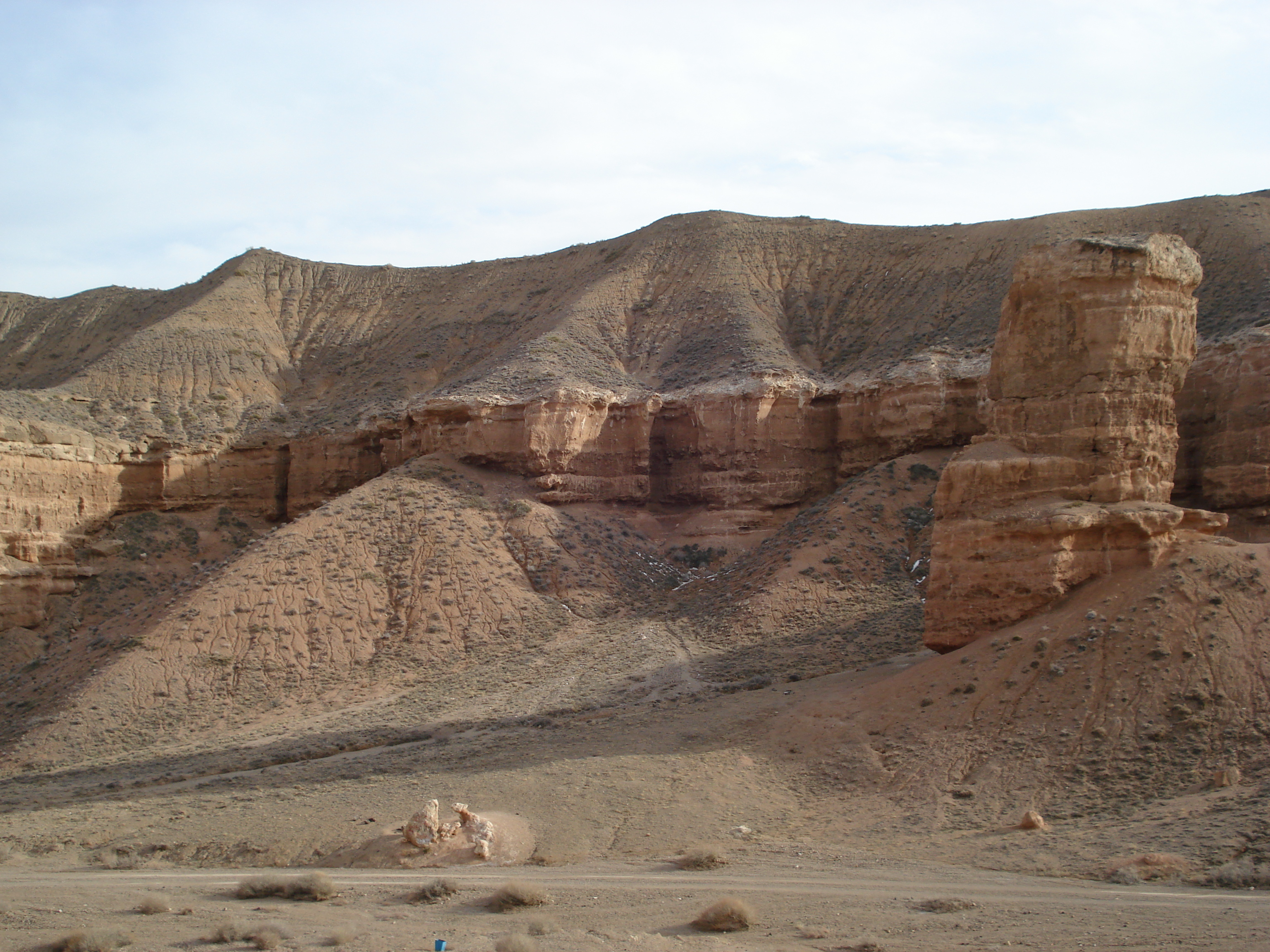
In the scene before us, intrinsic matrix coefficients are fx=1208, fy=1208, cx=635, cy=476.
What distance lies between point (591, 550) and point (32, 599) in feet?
61.9

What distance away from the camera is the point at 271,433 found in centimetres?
4978

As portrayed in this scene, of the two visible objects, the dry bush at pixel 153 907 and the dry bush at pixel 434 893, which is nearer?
the dry bush at pixel 153 907

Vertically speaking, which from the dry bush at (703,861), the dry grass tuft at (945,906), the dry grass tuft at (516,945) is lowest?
the dry bush at (703,861)

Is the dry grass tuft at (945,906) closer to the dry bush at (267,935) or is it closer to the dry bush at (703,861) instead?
the dry bush at (703,861)

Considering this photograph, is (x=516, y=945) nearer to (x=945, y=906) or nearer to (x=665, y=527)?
(x=945, y=906)

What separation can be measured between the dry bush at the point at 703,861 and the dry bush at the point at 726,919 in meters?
2.98

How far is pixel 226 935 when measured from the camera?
49.8 ft

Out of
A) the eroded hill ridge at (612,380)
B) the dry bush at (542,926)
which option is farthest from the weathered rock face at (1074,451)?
the dry bush at (542,926)

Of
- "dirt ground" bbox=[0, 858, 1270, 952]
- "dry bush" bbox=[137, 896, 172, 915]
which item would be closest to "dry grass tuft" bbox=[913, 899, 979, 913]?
"dirt ground" bbox=[0, 858, 1270, 952]

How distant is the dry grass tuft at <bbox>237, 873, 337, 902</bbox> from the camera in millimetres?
17453

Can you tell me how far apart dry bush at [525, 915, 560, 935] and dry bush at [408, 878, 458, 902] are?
2.04 metres

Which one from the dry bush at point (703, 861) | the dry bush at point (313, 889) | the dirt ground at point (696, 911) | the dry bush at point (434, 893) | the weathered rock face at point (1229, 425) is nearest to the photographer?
the dirt ground at point (696, 911)

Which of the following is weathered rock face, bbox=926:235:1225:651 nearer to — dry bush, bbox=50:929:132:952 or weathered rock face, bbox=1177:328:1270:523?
weathered rock face, bbox=1177:328:1270:523

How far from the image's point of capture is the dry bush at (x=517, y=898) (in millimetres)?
16516
